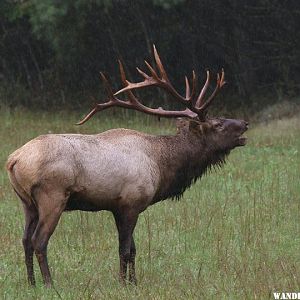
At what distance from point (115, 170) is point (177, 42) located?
52.4 feet

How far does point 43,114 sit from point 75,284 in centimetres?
1351

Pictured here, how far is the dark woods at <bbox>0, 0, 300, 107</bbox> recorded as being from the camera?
21.3 meters

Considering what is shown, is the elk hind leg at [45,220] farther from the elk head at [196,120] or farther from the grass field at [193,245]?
the elk head at [196,120]

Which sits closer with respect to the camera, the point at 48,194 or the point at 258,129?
the point at 48,194

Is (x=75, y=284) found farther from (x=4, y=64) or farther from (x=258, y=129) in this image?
(x=4, y=64)

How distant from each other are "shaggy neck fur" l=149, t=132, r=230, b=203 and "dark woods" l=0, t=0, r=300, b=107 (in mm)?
12344

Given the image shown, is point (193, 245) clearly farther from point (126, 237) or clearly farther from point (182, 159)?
point (126, 237)

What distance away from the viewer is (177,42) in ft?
75.4

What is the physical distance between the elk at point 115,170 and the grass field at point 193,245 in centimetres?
37

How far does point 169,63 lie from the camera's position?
23125mm

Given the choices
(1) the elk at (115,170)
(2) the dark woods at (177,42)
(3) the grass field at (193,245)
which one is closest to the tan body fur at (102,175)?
(1) the elk at (115,170)

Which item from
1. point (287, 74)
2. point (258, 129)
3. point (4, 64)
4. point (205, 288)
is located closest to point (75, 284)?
point (205, 288)

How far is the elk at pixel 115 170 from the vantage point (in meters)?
7.02

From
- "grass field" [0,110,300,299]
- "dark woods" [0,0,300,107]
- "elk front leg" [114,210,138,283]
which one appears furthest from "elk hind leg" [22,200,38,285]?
"dark woods" [0,0,300,107]
